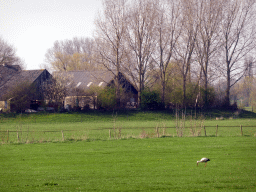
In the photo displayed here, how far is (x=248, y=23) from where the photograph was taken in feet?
141

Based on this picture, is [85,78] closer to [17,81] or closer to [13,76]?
[13,76]

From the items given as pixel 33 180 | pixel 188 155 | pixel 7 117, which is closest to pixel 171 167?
pixel 188 155

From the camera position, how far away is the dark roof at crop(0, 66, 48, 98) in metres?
41.9

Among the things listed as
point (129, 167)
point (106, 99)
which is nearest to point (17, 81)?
point (106, 99)

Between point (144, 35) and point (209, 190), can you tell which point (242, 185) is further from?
point (144, 35)

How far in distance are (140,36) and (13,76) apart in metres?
22.4

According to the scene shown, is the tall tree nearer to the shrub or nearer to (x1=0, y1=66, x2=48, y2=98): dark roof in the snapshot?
(x1=0, y1=66, x2=48, y2=98): dark roof

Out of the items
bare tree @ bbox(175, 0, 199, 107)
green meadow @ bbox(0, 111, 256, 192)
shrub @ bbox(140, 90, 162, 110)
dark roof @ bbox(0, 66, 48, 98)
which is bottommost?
green meadow @ bbox(0, 111, 256, 192)

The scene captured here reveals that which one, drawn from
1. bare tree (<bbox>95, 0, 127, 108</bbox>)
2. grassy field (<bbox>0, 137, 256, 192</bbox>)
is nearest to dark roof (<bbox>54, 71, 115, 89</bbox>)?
bare tree (<bbox>95, 0, 127, 108</bbox>)

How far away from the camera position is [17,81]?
139 feet

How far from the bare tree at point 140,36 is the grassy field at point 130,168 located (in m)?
28.5

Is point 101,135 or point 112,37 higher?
point 112,37

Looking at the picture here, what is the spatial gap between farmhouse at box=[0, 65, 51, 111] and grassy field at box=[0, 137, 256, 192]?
27183mm

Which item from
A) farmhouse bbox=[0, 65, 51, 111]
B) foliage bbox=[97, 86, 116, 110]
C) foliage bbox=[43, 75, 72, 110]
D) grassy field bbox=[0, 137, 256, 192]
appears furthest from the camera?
foliage bbox=[97, 86, 116, 110]
